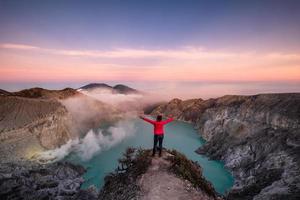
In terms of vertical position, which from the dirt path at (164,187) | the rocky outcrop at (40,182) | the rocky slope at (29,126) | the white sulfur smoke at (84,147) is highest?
the dirt path at (164,187)

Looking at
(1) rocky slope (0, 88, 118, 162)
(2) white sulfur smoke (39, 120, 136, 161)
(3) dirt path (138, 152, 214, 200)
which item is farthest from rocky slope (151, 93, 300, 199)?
(1) rocky slope (0, 88, 118, 162)

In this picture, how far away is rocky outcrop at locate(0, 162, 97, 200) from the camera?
31319 millimetres

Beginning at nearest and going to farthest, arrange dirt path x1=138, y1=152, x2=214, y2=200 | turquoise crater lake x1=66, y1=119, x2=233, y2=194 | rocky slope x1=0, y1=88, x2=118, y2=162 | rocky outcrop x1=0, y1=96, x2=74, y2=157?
dirt path x1=138, y1=152, x2=214, y2=200, rocky slope x1=0, y1=88, x2=118, y2=162, turquoise crater lake x1=66, y1=119, x2=233, y2=194, rocky outcrop x1=0, y1=96, x2=74, y2=157

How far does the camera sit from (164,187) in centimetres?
988

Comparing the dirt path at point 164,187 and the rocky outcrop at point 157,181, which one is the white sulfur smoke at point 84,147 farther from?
the dirt path at point 164,187

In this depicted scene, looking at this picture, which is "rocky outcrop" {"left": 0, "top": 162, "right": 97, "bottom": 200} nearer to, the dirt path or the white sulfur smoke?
the white sulfur smoke

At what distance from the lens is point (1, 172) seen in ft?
119

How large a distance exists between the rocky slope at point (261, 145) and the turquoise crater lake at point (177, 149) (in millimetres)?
2507

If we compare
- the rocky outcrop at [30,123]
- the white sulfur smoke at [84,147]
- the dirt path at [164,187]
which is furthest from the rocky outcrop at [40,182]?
the dirt path at [164,187]

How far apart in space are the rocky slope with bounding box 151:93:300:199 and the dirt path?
63.8 ft

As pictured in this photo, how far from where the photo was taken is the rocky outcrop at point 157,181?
970 cm

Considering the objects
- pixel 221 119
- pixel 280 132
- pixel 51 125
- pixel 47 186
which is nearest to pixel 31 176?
pixel 47 186

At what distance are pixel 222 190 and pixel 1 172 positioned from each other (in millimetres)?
37143

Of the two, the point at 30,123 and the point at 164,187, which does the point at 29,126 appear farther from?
the point at 164,187
